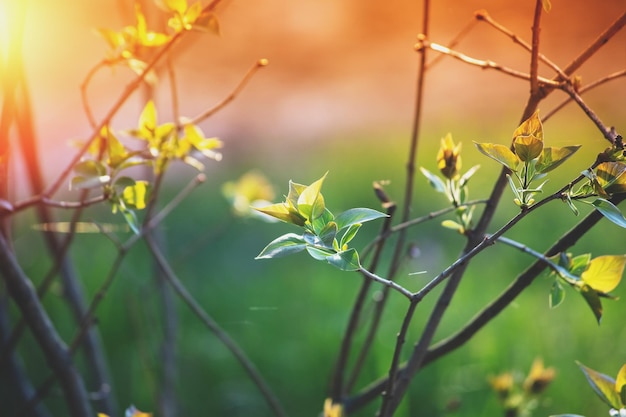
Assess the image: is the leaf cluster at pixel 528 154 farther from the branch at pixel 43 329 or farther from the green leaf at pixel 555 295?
the branch at pixel 43 329

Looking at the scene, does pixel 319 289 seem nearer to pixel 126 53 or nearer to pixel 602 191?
pixel 126 53

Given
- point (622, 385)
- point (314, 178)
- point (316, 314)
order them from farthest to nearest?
1. point (314, 178)
2. point (316, 314)
3. point (622, 385)

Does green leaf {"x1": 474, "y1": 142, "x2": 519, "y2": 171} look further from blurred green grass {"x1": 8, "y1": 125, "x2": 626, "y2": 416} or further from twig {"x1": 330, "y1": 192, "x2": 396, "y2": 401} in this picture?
blurred green grass {"x1": 8, "y1": 125, "x2": 626, "y2": 416}

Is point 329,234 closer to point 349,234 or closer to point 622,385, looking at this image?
point 349,234

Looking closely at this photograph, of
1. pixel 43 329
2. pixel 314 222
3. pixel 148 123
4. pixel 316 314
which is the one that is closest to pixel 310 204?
pixel 314 222

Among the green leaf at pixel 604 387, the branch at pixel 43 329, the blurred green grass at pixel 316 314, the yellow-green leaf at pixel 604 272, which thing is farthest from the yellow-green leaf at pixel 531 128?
the blurred green grass at pixel 316 314

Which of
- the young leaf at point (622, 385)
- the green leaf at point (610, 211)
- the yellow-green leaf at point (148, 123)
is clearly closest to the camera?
the green leaf at point (610, 211)

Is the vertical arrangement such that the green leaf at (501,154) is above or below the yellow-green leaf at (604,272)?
above
